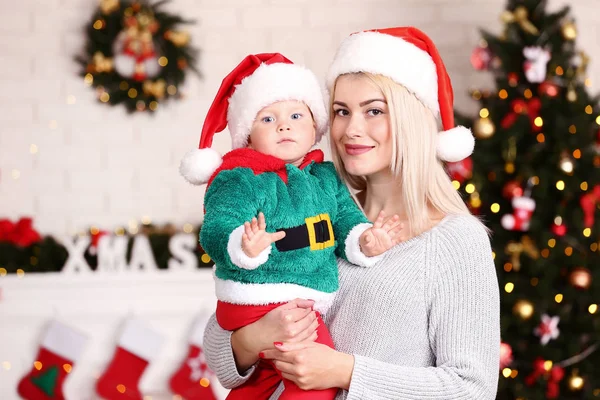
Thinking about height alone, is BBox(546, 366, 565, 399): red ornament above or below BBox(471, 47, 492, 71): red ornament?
below

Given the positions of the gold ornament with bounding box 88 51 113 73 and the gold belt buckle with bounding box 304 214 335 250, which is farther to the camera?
the gold ornament with bounding box 88 51 113 73

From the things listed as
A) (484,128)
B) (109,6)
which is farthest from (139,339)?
(484,128)

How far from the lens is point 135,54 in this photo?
414 cm

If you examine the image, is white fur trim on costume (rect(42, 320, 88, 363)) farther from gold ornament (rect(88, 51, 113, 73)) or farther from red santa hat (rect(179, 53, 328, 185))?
red santa hat (rect(179, 53, 328, 185))

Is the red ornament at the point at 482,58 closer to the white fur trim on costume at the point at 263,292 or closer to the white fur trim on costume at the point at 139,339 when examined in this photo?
the white fur trim on costume at the point at 139,339

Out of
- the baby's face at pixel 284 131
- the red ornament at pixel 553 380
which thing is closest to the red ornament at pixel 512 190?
the red ornament at pixel 553 380

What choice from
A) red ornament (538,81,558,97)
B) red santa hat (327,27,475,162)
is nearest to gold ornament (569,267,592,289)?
red ornament (538,81,558,97)

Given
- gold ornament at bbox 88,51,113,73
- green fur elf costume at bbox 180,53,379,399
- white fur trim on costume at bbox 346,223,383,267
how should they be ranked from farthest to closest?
gold ornament at bbox 88,51,113,73, white fur trim on costume at bbox 346,223,383,267, green fur elf costume at bbox 180,53,379,399

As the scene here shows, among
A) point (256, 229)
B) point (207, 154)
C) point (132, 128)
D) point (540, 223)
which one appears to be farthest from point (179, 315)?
point (256, 229)

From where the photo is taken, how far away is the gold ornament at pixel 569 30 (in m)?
3.52

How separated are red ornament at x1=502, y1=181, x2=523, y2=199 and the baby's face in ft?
6.19

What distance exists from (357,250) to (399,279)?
13cm

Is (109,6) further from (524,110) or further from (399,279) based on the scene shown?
(399,279)

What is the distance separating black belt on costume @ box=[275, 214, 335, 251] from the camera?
5.47 feet
